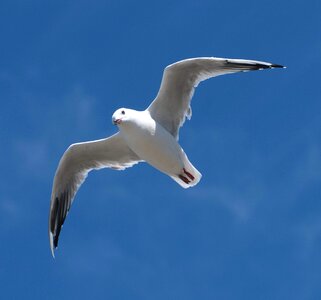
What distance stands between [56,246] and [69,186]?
104 centimetres

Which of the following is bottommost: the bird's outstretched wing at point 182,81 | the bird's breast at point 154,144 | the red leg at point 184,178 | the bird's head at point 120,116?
the red leg at point 184,178

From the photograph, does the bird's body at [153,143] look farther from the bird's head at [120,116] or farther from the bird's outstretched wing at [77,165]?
the bird's outstretched wing at [77,165]

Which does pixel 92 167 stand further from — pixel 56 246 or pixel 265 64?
pixel 265 64

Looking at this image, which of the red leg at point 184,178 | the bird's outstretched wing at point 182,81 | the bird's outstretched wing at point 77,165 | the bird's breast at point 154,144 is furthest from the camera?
the bird's outstretched wing at point 77,165

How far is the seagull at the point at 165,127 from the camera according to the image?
15422 millimetres

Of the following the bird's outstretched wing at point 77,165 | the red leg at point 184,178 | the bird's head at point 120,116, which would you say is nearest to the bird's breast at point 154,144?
the bird's head at point 120,116

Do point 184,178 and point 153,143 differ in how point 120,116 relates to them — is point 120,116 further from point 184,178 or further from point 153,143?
point 184,178

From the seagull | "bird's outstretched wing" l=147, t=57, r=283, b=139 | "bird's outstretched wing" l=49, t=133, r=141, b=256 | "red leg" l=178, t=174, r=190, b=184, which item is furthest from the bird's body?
"bird's outstretched wing" l=49, t=133, r=141, b=256

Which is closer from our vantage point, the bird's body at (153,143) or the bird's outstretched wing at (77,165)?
the bird's body at (153,143)

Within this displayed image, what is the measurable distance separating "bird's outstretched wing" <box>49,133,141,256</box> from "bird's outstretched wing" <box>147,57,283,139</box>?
2.60 feet

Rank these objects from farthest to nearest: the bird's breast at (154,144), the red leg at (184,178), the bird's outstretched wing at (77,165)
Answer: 1. the bird's outstretched wing at (77,165)
2. the red leg at (184,178)
3. the bird's breast at (154,144)

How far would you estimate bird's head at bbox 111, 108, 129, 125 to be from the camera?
15.4 metres

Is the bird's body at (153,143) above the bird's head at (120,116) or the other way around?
the other way around

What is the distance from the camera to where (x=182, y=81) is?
15.6 m
